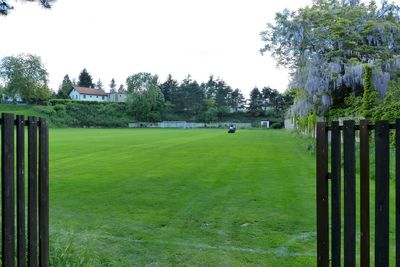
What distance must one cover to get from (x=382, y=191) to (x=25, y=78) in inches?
3512

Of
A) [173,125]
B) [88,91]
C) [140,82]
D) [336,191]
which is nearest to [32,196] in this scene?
[336,191]

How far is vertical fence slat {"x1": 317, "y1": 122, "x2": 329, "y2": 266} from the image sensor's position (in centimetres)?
369

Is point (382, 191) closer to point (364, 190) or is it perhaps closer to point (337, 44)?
point (364, 190)

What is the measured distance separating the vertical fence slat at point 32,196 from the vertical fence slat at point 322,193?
2.71 m

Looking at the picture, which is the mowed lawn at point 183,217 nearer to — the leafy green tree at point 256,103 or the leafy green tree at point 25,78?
the leafy green tree at point 25,78

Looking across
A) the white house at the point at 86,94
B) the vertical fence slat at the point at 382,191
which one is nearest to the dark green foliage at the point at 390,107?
the vertical fence slat at the point at 382,191

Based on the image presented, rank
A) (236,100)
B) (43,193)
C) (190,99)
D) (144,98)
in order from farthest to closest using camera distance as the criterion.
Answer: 1. (236,100)
2. (190,99)
3. (144,98)
4. (43,193)

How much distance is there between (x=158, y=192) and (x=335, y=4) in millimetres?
23614

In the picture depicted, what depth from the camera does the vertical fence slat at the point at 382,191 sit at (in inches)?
138

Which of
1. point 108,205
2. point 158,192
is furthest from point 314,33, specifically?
point 108,205

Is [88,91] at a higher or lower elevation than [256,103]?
higher

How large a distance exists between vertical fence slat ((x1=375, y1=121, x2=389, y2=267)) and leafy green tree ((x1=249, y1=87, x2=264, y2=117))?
3590 inches

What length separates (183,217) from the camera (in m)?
7.45

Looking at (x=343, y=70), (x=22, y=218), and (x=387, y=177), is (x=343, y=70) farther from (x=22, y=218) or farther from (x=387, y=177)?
(x=22, y=218)
